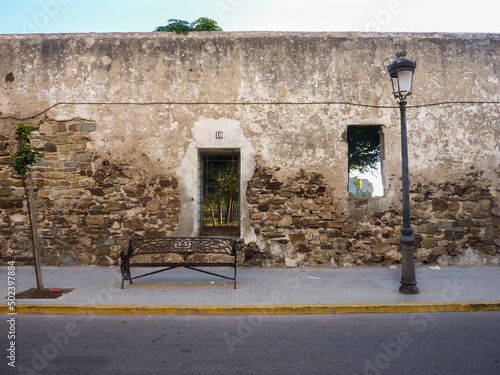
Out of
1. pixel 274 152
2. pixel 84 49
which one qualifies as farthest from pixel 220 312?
pixel 84 49

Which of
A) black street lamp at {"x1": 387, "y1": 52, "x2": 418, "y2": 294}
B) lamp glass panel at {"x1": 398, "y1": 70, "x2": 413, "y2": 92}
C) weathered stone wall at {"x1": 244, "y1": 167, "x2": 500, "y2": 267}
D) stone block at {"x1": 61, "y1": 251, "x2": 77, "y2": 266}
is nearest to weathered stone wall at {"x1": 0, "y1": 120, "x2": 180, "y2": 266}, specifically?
stone block at {"x1": 61, "y1": 251, "x2": 77, "y2": 266}

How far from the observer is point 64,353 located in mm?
3674

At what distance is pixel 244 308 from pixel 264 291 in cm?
92

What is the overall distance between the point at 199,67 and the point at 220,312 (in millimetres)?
5486

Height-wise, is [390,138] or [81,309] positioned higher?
[390,138]

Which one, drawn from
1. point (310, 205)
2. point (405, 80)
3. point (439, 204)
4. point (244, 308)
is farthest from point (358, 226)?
point (244, 308)

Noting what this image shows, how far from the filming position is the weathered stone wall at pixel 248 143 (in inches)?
Result: 320

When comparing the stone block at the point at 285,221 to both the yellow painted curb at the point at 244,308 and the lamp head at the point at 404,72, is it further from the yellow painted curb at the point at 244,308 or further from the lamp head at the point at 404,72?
the lamp head at the point at 404,72

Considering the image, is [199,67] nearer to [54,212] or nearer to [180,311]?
[54,212]

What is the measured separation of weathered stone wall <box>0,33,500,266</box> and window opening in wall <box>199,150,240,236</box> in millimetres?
499

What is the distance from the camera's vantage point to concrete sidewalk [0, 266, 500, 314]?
202 inches

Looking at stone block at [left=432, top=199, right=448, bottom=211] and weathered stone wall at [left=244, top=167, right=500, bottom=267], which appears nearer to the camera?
weathered stone wall at [left=244, top=167, right=500, bottom=267]

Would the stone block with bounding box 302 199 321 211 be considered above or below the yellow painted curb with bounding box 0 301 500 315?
above

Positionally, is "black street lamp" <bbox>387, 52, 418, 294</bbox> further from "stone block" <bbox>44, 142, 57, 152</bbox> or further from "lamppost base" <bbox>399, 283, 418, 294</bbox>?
"stone block" <bbox>44, 142, 57, 152</bbox>
